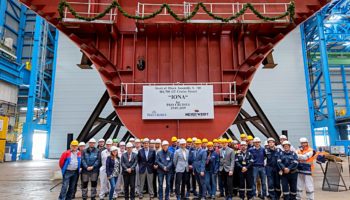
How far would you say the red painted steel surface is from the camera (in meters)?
10.9

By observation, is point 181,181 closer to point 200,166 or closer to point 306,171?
point 200,166

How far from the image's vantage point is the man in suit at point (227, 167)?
745 cm

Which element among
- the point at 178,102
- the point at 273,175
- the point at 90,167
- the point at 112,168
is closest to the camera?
the point at 90,167

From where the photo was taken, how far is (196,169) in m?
7.59

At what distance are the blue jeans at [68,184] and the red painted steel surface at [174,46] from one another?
154 inches

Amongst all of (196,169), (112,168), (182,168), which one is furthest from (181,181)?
(112,168)

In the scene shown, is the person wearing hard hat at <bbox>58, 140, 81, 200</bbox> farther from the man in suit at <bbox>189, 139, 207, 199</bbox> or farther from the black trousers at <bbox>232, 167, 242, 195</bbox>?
the black trousers at <bbox>232, 167, 242, 195</bbox>

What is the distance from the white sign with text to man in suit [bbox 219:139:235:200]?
102 inches

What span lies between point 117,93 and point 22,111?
92.6 feet

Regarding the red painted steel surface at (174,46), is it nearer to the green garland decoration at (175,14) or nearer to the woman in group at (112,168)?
the green garland decoration at (175,14)

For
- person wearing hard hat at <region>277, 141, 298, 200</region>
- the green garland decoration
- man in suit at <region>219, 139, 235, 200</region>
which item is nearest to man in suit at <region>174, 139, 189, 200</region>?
man in suit at <region>219, 139, 235, 200</region>

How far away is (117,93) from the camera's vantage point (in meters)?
11.1

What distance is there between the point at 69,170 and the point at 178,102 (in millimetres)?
4824

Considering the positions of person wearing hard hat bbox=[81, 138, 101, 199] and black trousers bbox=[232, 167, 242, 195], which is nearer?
person wearing hard hat bbox=[81, 138, 101, 199]
